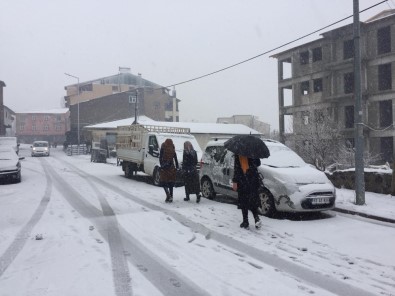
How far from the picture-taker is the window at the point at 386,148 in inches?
1304

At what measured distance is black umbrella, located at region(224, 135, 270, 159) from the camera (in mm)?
7635

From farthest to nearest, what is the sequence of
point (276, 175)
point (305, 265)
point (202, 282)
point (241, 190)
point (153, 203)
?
point (153, 203) → point (276, 175) → point (241, 190) → point (305, 265) → point (202, 282)

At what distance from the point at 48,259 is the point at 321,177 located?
20.2ft

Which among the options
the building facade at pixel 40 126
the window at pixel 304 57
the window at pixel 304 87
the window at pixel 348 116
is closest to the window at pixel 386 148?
the window at pixel 348 116

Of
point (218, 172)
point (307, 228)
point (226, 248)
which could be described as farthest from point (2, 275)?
point (218, 172)

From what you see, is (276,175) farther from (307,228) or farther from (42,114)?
(42,114)

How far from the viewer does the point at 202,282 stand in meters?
4.71

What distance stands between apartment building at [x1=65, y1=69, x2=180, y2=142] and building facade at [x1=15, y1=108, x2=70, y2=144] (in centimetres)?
2177

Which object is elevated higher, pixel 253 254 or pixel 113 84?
pixel 113 84

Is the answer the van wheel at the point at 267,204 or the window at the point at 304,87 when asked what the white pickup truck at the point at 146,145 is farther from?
the window at the point at 304,87

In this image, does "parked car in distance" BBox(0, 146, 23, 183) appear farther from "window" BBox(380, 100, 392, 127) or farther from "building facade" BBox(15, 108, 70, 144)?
"building facade" BBox(15, 108, 70, 144)

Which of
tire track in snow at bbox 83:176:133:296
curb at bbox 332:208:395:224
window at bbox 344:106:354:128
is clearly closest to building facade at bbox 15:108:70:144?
window at bbox 344:106:354:128

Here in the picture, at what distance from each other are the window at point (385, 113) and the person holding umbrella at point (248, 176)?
30651mm

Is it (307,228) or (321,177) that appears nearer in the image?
(307,228)
